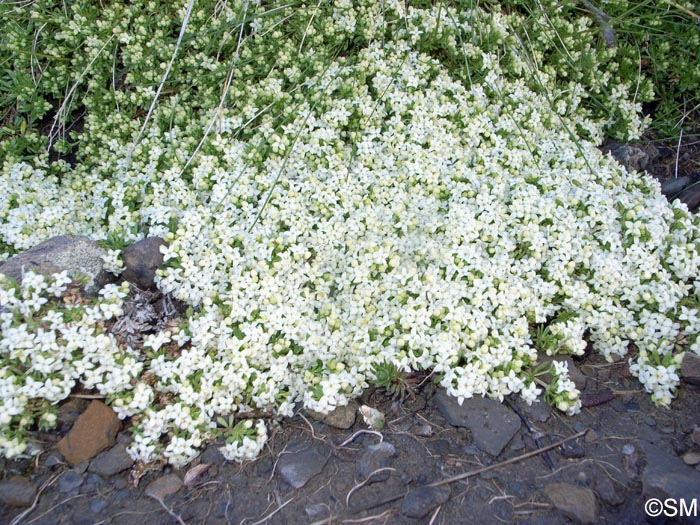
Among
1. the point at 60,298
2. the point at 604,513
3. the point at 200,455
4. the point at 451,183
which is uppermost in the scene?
the point at 451,183

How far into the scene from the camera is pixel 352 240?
137 inches

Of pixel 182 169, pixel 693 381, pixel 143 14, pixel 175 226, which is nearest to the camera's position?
pixel 693 381

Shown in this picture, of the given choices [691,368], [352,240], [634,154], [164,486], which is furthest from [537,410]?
[634,154]

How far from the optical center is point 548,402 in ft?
9.85

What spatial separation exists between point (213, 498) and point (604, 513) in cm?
174

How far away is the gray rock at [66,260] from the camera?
10.5ft

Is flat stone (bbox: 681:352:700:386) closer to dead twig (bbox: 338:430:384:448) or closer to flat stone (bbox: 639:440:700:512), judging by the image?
flat stone (bbox: 639:440:700:512)

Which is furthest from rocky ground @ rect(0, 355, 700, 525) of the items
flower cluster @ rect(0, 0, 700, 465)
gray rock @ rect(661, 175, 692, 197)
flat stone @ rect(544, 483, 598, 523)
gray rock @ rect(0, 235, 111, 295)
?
gray rock @ rect(661, 175, 692, 197)

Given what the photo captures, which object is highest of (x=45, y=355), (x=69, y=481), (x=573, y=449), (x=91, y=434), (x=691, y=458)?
(x=691, y=458)

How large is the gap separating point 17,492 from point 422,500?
5.99 feet

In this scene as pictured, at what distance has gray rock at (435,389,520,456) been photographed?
2824 millimetres

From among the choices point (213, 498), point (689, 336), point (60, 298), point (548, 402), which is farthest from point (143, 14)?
point (689, 336)

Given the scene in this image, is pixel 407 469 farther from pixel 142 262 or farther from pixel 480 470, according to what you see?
pixel 142 262

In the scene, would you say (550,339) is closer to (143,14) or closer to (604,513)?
(604,513)
